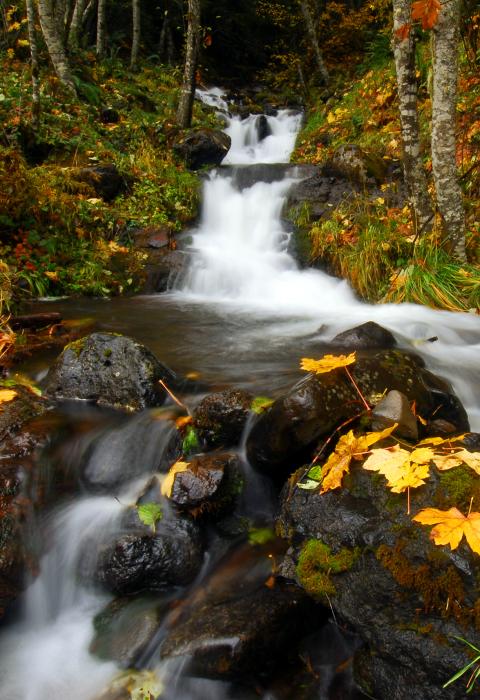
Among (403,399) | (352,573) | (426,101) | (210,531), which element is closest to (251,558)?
(210,531)

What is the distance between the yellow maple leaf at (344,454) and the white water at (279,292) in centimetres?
166

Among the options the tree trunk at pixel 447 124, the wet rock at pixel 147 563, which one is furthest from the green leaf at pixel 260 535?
the tree trunk at pixel 447 124

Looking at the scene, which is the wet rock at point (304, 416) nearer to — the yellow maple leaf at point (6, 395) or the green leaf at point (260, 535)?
the green leaf at point (260, 535)

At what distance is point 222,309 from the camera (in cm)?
713

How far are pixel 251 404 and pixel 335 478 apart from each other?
103 centimetres

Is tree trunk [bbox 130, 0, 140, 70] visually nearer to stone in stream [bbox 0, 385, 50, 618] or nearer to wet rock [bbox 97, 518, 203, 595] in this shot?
stone in stream [bbox 0, 385, 50, 618]

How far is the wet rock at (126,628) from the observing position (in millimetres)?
2432

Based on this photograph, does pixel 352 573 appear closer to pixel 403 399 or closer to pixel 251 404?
pixel 403 399

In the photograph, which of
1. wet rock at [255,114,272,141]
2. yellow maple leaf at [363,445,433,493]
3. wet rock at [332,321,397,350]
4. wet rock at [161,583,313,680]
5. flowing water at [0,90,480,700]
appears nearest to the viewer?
wet rock at [161,583,313,680]

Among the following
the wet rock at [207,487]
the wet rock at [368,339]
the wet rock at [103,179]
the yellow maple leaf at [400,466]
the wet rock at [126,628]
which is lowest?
the wet rock at [126,628]

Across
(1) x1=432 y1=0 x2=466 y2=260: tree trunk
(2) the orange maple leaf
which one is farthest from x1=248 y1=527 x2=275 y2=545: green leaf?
(1) x1=432 y1=0 x2=466 y2=260: tree trunk

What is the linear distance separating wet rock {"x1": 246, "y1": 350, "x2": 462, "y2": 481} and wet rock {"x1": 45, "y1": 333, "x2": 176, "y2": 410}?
3.67 feet

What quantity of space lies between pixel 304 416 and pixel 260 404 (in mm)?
578

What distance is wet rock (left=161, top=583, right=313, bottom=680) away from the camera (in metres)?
2.24
